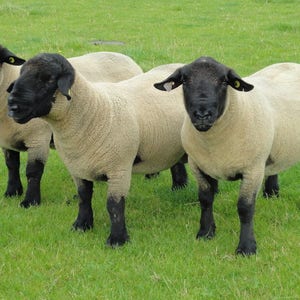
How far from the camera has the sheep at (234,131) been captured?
4.78m

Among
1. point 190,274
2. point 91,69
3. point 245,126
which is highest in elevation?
point 245,126

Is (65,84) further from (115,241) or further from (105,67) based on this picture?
(105,67)

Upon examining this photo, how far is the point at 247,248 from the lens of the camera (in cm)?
524

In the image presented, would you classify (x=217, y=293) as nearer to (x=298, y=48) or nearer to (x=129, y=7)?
(x=298, y=48)

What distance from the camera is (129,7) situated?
2147cm


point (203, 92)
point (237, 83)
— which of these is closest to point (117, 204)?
point (203, 92)

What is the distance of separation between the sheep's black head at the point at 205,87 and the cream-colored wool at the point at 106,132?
82 centimetres

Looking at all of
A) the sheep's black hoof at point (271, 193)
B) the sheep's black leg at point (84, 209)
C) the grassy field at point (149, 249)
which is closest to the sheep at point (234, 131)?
the grassy field at point (149, 249)

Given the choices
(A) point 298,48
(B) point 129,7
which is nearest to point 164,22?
(B) point 129,7

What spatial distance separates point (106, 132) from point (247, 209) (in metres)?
1.47

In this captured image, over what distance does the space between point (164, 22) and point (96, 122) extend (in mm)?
13284

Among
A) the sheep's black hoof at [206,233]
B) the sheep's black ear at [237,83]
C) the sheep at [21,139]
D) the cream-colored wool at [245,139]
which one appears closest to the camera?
the sheep's black ear at [237,83]

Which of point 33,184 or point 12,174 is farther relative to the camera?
point 12,174

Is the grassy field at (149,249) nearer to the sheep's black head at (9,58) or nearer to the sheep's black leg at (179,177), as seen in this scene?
the sheep's black leg at (179,177)
